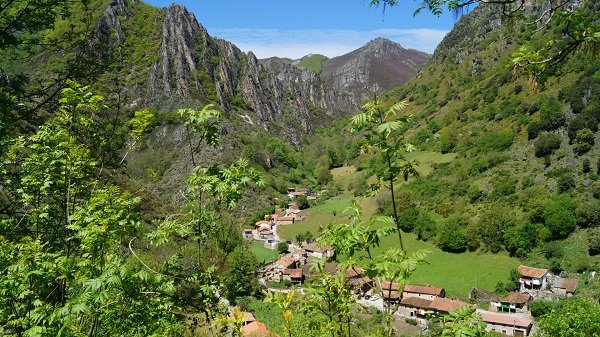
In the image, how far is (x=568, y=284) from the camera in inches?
1714

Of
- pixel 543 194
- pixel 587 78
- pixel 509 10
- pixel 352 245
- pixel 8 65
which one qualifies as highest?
pixel 587 78

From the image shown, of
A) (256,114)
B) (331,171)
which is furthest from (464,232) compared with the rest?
(256,114)

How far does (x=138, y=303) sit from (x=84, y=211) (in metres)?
1.34

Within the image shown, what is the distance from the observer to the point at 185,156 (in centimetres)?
8275

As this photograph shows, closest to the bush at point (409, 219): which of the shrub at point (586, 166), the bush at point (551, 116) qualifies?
the shrub at point (586, 166)

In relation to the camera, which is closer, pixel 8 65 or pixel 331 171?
pixel 8 65

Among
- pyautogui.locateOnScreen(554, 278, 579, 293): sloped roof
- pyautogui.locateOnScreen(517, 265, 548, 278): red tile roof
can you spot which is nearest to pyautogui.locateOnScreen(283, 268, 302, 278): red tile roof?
pyautogui.locateOnScreen(517, 265, 548, 278): red tile roof

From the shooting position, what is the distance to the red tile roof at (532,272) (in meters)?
45.5

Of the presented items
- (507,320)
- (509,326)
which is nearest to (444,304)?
(507,320)

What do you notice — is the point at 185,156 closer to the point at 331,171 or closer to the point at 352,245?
the point at 331,171

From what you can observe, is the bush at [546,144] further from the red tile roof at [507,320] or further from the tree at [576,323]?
the tree at [576,323]

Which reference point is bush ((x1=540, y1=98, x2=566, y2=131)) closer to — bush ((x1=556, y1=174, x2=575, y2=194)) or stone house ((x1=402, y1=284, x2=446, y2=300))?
bush ((x1=556, y1=174, x2=575, y2=194))

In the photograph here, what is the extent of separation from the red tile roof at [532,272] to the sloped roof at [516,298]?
286cm

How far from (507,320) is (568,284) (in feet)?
33.4
